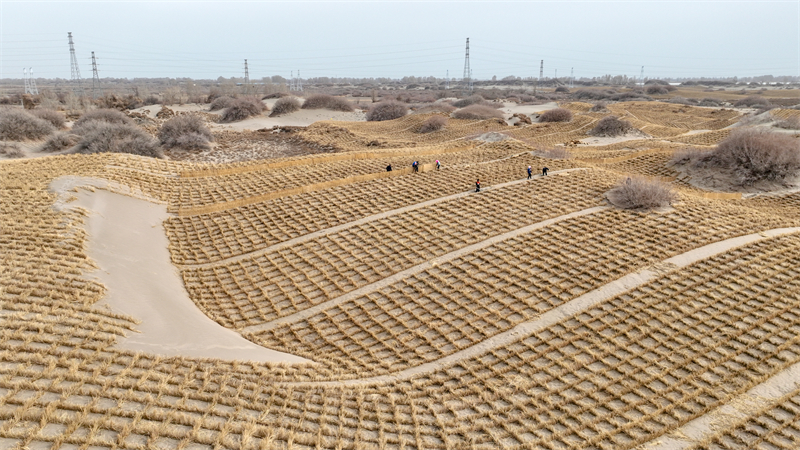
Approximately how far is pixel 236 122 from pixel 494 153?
3003 centimetres

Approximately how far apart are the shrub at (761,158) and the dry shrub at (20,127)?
3789 centimetres

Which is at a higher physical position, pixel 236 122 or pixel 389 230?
pixel 236 122

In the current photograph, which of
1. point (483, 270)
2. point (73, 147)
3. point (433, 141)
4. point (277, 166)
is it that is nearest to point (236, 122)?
point (73, 147)

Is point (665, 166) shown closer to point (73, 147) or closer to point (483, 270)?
point (483, 270)

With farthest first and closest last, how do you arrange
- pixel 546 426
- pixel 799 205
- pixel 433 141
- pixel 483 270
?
pixel 433 141, pixel 799 205, pixel 483 270, pixel 546 426

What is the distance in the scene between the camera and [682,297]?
8.74 m

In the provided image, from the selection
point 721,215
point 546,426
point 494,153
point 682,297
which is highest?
point 494,153

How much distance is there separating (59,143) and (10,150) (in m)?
2.30

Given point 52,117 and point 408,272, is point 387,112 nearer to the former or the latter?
point 52,117

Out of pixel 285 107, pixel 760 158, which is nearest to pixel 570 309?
pixel 760 158

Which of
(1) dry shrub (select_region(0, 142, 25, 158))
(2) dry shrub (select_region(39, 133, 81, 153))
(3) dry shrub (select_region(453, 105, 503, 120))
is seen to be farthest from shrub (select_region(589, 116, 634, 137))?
(1) dry shrub (select_region(0, 142, 25, 158))

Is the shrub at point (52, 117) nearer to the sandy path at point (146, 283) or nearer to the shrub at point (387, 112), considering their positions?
the sandy path at point (146, 283)

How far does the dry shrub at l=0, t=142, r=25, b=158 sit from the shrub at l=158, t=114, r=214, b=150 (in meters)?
7.12

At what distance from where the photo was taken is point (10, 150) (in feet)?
73.1
